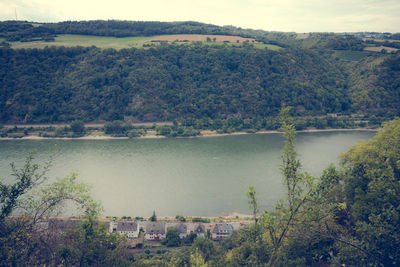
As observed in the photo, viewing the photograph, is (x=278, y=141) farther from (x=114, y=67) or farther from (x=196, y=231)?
(x=114, y=67)

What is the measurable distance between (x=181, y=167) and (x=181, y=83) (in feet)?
54.1

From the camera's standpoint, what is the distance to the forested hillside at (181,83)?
31.4 metres

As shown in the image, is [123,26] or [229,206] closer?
[229,206]

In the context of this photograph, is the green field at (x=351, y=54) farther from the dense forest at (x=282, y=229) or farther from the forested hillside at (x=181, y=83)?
the dense forest at (x=282, y=229)

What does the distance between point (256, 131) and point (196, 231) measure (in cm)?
1881

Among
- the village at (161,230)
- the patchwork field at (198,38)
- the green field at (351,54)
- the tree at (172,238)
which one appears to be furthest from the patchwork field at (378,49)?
the tree at (172,238)

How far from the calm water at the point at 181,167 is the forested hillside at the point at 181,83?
5.55 meters

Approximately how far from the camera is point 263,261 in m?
4.59

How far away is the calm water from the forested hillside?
18.2ft

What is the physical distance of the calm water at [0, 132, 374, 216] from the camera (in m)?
15.8

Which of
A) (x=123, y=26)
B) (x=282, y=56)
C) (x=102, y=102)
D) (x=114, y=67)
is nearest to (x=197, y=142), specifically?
(x=102, y=102)

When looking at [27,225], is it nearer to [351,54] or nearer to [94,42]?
[94,42]

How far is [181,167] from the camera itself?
20.5 meters

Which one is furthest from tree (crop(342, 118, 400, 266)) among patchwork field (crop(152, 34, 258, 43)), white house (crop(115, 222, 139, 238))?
patchwork field (crop(152, 34, 258, 43))
